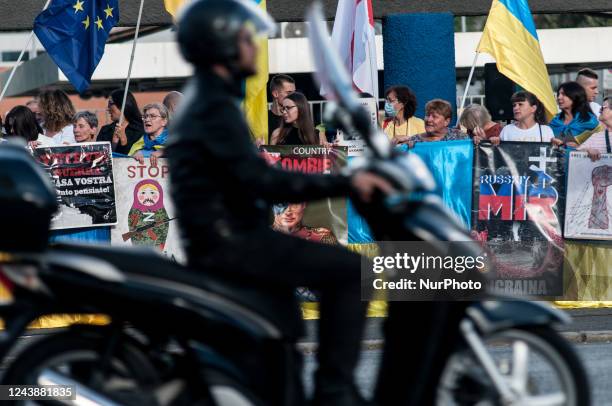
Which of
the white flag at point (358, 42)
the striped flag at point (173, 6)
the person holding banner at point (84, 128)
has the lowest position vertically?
the person holding banner at point (84, 128)

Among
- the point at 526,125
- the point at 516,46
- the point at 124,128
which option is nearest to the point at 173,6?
the point at 124,128

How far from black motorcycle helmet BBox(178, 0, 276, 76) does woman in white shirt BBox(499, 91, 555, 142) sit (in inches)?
305

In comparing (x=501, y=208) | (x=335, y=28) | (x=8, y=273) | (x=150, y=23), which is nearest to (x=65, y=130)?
(x=335, y=28)

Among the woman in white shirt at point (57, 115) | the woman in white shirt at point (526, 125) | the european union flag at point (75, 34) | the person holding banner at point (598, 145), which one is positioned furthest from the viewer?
the european union flag at point (75, 34)

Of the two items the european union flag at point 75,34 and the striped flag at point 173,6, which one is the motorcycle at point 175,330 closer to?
the european union flag at point 75,34

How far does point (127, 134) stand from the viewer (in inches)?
526

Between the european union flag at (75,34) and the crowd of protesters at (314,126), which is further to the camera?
the european union flag at (75,34)

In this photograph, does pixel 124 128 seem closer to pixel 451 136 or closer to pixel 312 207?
pixel 312 207

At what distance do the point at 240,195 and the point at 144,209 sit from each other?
723cm

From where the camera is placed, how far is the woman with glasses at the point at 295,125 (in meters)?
12.0

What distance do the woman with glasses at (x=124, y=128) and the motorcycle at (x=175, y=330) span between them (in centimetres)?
853

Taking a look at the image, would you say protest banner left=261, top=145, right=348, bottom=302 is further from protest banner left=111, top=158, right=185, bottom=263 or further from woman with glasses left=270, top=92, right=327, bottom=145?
protest banner left=111, top=158, right=185, bottom=263

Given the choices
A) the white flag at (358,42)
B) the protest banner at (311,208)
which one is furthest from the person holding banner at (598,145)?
the white flag at (358,42)

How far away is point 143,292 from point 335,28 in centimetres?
1007
